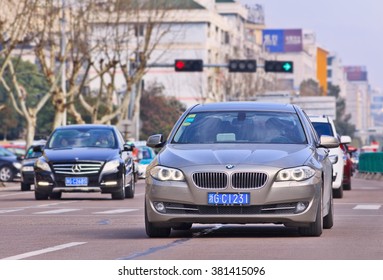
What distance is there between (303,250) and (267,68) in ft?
175

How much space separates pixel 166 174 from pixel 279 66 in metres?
51.0

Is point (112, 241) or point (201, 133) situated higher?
point (201, 133)

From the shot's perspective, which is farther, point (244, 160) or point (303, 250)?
point (244, 160)

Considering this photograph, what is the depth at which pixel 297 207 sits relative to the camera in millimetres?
16281

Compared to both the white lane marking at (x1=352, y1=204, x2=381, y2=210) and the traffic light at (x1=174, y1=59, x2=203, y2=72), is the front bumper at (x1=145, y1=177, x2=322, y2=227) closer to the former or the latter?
the white lane marking at (x1=352, y1=204, x2=381, y2=210)

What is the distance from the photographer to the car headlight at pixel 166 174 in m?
16.1

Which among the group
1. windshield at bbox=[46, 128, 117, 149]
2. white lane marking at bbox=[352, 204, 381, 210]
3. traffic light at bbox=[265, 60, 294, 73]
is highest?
traffic light at bbox=[265, 60, 294, 73]

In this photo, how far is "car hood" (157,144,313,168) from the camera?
16.2 m

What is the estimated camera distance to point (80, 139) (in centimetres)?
3203

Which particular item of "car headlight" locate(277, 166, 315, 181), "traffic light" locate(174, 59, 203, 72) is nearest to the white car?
"car headlight" locate(277, 166, 315, 181)

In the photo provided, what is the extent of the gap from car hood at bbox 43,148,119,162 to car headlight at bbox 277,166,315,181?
15.2 m

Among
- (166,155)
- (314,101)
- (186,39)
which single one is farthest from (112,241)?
(186,39)
